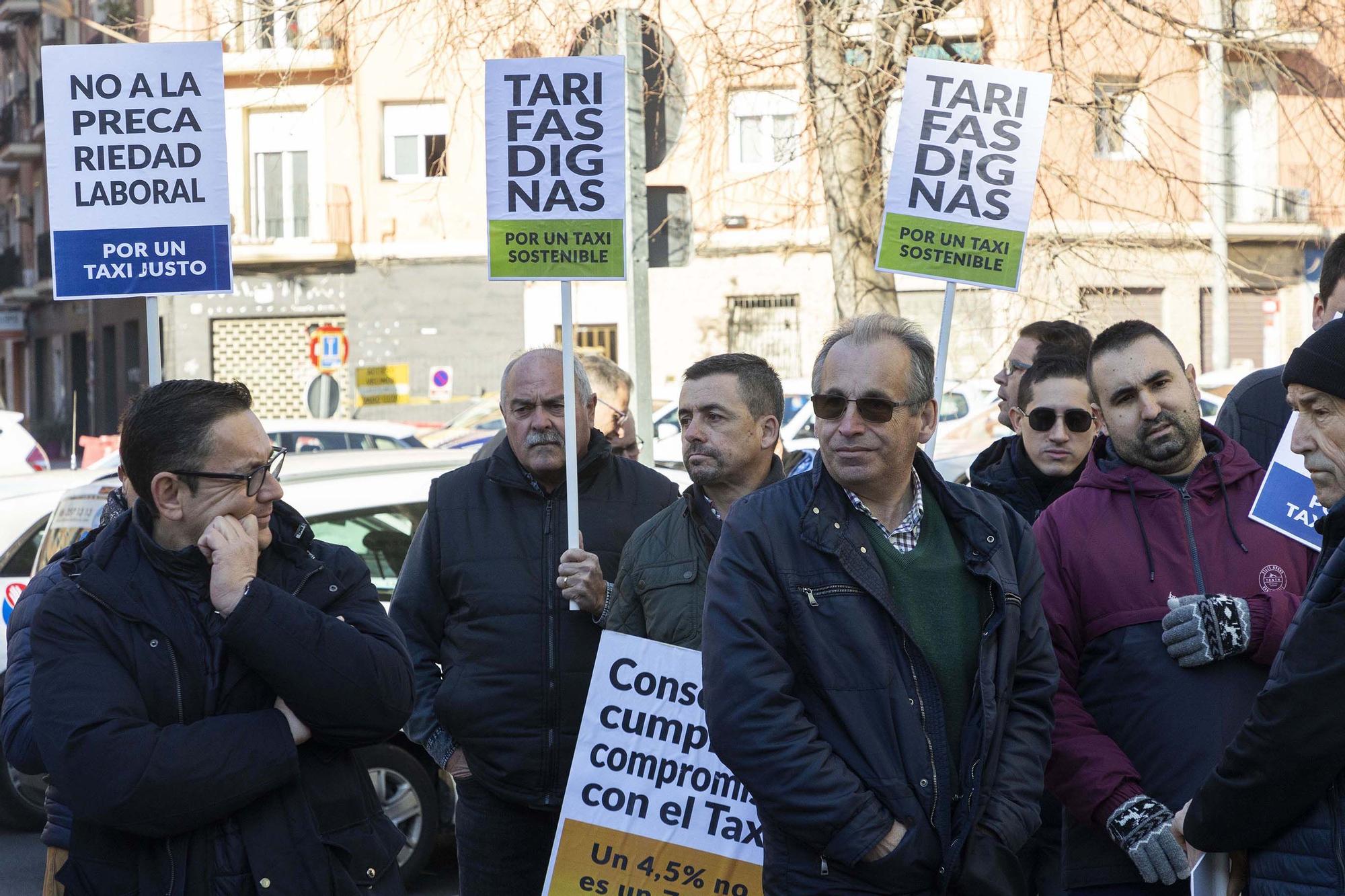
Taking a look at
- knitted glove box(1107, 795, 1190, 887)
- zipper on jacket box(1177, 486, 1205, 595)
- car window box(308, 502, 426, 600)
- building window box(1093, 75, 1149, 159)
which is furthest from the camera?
building window box(1093, 75, 1149, 159)

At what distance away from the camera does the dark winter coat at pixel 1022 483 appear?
5000 mm

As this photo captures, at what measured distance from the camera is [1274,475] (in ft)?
12.4

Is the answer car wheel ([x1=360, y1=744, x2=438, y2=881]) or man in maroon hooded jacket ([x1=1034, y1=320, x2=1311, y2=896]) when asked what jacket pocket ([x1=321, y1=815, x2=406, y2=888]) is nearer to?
man in maroon hooded jacket ([x1=1034, y1=320, x2=1311, y2=896])

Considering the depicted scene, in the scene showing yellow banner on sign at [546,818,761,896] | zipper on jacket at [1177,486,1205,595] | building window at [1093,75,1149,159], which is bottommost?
yellow banner on sign at [546,818,761,896]

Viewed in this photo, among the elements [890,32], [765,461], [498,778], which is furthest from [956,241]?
[890,32]

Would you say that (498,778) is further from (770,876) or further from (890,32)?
(890,32)

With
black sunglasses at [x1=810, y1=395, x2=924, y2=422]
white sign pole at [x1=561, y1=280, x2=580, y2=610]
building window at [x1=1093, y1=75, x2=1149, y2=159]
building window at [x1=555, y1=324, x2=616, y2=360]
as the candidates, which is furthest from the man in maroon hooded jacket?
building window at [x1=555, y1=324, x2=616, y2=360]

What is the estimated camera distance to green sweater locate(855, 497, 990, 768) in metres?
3.17

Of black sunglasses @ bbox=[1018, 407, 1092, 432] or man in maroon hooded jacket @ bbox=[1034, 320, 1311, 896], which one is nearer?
man in maroon hooded jacket @ bbox=[1034, 320, 1311, 896]

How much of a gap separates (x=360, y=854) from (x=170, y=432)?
3.08 feet

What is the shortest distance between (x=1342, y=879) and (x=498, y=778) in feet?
8.21

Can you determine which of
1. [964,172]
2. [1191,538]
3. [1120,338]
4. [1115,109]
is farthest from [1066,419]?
[1115,109]

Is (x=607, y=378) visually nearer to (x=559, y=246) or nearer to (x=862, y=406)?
(x=559, y=246)

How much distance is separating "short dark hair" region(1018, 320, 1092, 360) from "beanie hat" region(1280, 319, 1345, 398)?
81.5 inches
